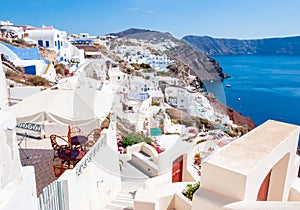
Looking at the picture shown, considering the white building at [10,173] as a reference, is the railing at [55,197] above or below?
below

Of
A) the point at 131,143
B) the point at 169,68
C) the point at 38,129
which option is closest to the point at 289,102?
the point at 169,68

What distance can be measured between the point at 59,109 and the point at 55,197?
71.0 inches

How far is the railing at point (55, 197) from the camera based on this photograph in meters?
2.35

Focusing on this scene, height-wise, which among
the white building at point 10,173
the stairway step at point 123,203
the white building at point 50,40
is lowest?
the stairway step at point 123,203

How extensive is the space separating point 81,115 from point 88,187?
55.3 inches

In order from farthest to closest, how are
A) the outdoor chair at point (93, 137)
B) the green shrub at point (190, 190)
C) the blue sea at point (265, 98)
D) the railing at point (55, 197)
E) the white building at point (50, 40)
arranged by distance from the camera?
the blue sea at point (265, 98) → the white building at point (50, 40) → the outdoor chair at point (93, 137) → the green shrub at point (190, 190) → the railing at point (55, 197)

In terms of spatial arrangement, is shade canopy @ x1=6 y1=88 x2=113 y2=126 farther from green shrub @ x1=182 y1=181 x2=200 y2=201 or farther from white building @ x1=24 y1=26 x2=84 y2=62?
white building @ x1=24 y1=26 x2=84 y2=62

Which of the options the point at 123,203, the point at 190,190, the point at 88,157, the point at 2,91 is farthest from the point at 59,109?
the point at 2,91

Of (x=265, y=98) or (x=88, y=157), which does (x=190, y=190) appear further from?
(x=265, y=98)

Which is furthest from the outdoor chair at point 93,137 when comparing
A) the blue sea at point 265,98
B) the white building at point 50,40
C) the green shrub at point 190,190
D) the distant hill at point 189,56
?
the blue sea at point 265,98

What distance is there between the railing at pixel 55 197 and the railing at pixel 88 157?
49 centimetres

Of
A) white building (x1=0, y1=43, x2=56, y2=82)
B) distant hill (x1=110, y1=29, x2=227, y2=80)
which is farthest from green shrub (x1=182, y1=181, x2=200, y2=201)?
white building (x1=0, y1=43, x2=56, y2=82)

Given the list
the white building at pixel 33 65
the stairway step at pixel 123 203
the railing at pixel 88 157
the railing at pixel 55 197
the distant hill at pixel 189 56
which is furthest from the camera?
the white building at pixel 33 65

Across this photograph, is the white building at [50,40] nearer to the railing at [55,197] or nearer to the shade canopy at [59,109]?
the shade canopy at [59,109]
